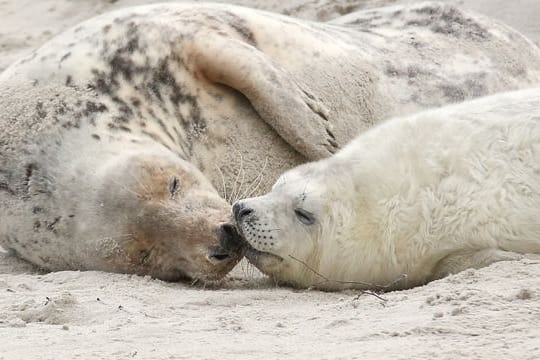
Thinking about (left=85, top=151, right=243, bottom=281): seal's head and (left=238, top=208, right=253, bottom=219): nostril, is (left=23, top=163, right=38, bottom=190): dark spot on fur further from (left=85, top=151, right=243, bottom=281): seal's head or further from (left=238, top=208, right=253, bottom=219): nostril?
(left=238, top=208, right=253, bottom=219): nostril

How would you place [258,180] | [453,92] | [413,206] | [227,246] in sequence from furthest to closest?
[453,92] < [258,180] < [227,246] < [413,206]

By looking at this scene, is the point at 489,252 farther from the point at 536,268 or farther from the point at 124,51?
the point at 124,51

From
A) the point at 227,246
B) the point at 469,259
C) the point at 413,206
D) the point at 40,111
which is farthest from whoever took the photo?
the point at 40,111

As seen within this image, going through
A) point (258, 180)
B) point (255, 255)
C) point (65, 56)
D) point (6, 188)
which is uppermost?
point (65, 56)

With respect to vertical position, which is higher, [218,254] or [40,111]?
[40,111]

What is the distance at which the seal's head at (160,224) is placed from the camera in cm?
441

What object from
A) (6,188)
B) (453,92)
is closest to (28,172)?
(6,188)

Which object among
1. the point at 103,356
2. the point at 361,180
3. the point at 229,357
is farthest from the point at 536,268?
the point at 103,356

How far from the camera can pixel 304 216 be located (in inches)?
167

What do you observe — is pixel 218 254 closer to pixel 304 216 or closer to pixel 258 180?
pixel 304 216

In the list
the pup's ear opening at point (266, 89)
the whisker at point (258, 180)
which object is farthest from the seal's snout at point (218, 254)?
the pup's ear opening at point (266, 89)

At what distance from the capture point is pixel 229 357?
2875 mm

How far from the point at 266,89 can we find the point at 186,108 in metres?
0.36

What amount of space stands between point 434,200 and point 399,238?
0.57 ft
